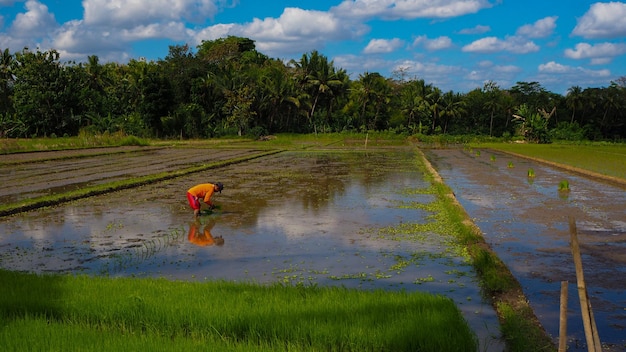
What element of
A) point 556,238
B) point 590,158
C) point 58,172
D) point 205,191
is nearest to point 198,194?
point 205,191

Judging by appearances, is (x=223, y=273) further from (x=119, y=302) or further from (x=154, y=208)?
(x=154, y=208)

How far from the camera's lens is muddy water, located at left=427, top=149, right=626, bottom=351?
4.29m

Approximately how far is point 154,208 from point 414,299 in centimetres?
651

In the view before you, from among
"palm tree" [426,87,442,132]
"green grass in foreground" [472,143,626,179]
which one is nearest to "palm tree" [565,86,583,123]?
"palm tree" [426,87,442,132]

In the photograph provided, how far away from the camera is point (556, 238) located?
7.11 meters

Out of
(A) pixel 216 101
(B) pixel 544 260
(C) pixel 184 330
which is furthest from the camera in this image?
(A) pixel 216 101

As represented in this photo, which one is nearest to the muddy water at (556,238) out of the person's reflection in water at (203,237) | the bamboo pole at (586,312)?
the bamboo pole at (586,312)

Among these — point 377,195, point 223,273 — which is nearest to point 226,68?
point 377,195

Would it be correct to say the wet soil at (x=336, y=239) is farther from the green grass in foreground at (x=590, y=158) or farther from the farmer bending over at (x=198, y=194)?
the green grass in foreground at (x=590, y=158)

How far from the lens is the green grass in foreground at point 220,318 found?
135 inches

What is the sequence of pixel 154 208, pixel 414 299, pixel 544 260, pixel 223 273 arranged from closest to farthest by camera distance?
pixel 414 299 → pixel 223 273 → pixel 544 260 → pixel 154 208

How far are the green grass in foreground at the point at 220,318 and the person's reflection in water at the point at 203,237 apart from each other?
7.29 ft

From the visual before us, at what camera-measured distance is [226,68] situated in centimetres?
4709

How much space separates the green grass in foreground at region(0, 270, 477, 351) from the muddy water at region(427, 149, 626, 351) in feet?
3.25
